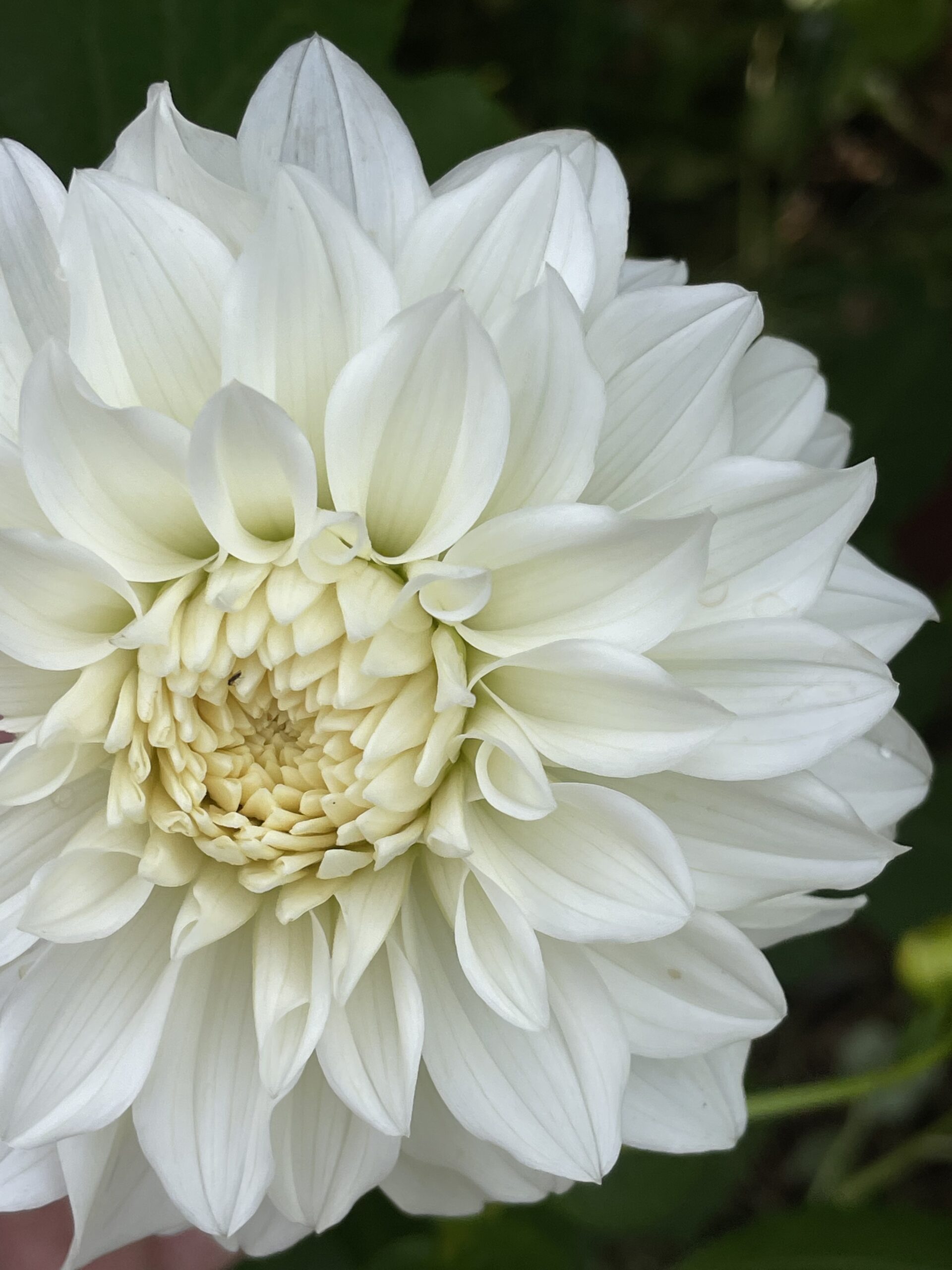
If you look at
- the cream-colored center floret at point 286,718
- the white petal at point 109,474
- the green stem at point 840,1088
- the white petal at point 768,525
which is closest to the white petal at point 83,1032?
the cream-colored center floret at point 286,718

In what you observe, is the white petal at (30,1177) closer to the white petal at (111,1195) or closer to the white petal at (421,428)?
the white petal at (111,1195)

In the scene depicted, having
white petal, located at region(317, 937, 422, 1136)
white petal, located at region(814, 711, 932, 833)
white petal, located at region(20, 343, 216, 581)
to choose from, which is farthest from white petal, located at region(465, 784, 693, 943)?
white petal, located at region(20, 343, 216, 581)

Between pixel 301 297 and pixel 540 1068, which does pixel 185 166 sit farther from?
pixel 540 1068

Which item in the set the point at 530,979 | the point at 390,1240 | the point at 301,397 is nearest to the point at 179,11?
the point at 301,397

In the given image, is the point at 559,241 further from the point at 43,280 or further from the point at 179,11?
the point at 179,11

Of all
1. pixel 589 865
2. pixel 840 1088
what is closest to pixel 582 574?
pixel 589 865

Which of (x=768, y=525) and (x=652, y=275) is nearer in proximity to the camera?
(x=768, y=525)
